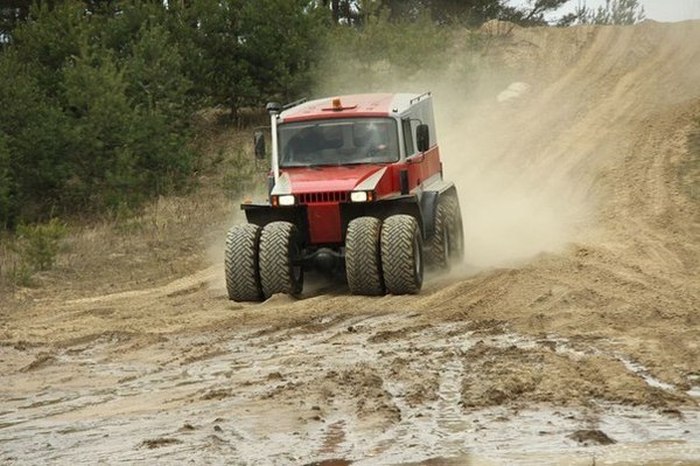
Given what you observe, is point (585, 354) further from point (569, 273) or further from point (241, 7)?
point (241, 7)

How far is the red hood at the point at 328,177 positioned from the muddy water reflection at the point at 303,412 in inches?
144

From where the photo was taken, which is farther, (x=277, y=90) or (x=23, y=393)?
(x=277, y=90)

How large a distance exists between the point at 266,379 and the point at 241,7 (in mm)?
26610

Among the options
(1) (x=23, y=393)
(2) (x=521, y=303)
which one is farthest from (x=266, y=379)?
(2) (x=521, y=303)

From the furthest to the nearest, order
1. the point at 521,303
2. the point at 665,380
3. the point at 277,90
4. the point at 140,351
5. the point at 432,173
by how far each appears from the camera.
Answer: the point at 277,90 → the point at 432,173 → the point at 521,303 → the point at 140,351 → the point at 665,380

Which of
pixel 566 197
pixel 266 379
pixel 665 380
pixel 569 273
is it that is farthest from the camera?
pixel 566 197

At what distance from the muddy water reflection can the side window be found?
464cm

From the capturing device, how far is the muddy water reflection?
289 inches

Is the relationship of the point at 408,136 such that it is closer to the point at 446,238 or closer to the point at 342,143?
the point at 342,143

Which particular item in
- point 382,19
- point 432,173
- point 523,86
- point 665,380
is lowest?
point 665,380

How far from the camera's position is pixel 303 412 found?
8469mm

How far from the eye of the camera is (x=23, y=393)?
10.1m

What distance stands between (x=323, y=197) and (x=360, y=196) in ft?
1.52

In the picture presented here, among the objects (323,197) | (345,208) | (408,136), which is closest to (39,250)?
(323,197)
